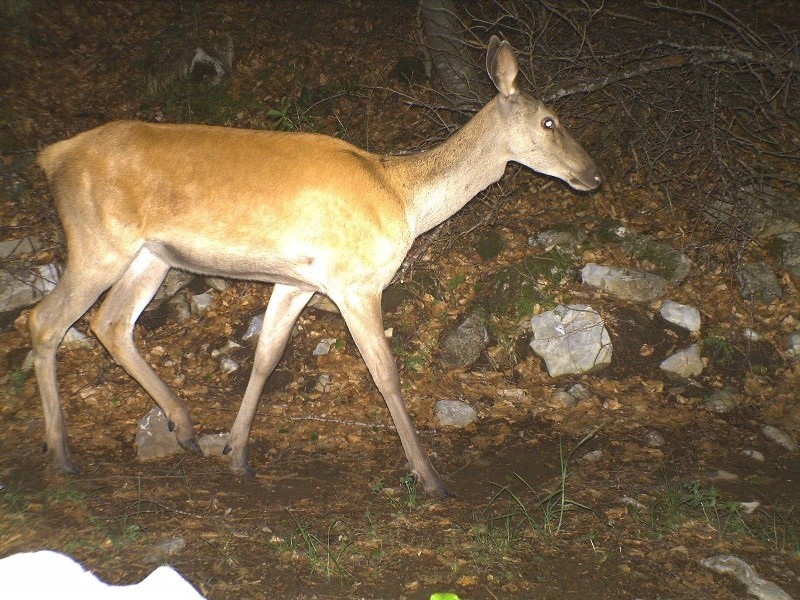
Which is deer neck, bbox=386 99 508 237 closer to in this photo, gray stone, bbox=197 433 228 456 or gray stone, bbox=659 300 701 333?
gray stone, bbox=197 433 228 456

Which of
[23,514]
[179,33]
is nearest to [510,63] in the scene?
[23,514]

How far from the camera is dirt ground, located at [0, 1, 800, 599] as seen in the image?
151 inches

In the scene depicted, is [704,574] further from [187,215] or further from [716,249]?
[716,249]

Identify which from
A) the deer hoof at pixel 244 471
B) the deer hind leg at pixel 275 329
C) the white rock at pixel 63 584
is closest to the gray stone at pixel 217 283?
the deer hind leg at pixel 275 329

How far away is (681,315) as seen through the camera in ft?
22.0

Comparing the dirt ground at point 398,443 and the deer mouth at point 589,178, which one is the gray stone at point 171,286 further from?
the deer mouth at point 589,178

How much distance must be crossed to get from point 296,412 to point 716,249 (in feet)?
14.9

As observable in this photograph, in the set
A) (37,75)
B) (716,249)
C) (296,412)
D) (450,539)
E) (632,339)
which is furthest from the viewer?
(37,75)

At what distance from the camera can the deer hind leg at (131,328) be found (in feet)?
17.8

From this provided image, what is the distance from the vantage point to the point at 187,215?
4.93 m

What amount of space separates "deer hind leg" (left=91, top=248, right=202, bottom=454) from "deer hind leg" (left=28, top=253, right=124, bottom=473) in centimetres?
36

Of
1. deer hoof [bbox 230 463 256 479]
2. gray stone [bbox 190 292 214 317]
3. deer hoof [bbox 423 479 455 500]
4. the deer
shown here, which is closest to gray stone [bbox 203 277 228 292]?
gray stone [bbox 190 292 214 317]

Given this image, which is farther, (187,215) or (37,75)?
(37,75)

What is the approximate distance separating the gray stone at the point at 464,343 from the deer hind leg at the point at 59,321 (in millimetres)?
3015
